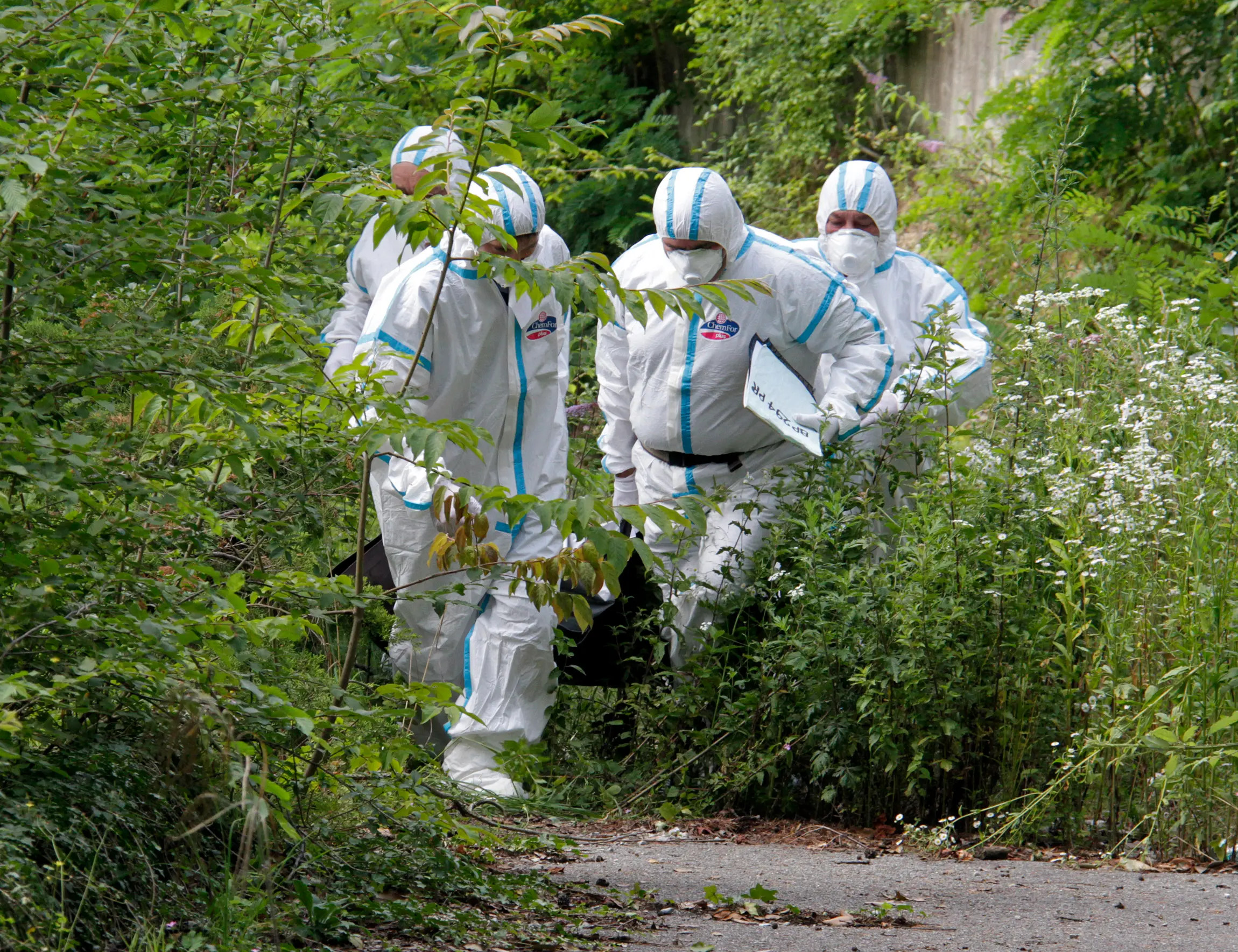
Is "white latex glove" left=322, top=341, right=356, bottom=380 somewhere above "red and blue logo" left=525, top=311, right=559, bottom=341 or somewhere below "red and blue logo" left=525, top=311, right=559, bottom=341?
below

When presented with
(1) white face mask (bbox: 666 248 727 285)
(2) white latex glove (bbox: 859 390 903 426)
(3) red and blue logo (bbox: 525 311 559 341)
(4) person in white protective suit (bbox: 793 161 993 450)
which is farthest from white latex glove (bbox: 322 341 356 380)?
(2) white latex glove (bbox: 859 390 903 426)

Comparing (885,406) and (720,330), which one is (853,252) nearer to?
(885,406)

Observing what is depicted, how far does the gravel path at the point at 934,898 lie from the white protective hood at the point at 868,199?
324 cm

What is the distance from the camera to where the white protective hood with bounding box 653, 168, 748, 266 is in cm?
556

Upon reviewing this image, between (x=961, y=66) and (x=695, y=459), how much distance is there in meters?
7.61

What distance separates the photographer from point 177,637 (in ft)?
8.85

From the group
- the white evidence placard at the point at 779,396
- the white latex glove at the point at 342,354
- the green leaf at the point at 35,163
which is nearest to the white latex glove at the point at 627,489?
the white evidence placard at the point at 779,396

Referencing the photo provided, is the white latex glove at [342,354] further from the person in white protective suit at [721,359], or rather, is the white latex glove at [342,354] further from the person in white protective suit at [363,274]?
the person in white protective suit at [721,359]

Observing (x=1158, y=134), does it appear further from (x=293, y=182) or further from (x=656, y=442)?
(x=293, y=182)

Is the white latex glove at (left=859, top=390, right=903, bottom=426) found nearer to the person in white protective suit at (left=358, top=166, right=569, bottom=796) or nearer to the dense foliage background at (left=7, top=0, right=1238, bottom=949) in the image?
the dense foliage background at (left=7, top=0, right=1238, bottom=949)

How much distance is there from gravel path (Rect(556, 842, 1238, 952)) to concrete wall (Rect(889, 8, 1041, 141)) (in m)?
7.91

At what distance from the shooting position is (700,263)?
569 cm

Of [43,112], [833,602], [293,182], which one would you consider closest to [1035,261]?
[833,602]

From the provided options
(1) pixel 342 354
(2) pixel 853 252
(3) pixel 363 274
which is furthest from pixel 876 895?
(3) pixel 363 274
